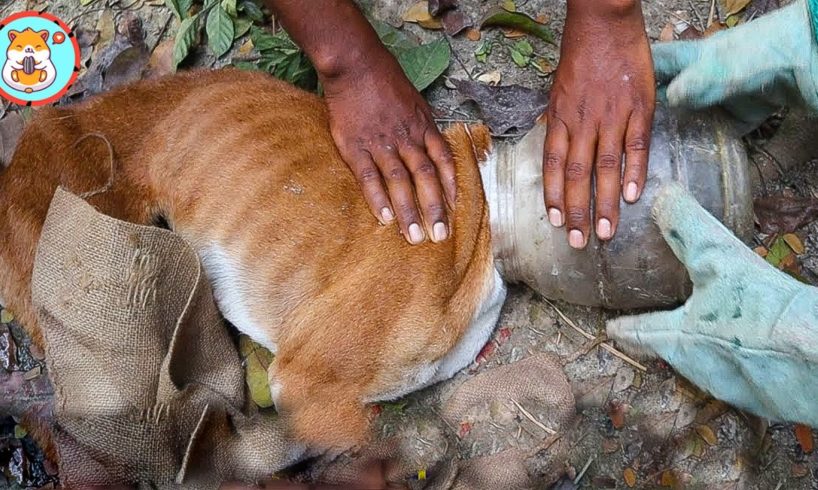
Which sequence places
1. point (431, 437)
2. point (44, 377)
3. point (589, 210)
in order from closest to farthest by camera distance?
point (589, 210), point (431, 437), point (44, 377)

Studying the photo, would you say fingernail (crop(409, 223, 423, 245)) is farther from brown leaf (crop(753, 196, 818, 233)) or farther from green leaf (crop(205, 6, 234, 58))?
green leaf (crop(205, 6, 234, 58))

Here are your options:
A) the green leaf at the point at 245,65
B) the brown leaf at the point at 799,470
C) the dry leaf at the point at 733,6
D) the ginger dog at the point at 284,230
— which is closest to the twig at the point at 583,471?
the ginger dog at the point at 284,230

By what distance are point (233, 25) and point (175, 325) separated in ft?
4.45

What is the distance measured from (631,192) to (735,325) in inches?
17.6

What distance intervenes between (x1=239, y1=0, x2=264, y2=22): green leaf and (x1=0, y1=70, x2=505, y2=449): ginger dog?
1.89 feet

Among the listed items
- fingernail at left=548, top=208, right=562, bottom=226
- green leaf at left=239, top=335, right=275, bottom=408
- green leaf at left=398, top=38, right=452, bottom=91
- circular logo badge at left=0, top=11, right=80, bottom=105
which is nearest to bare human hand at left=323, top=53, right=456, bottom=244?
fingernail at left=548, top=208, right=562, bottom=226

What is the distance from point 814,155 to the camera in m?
2.37

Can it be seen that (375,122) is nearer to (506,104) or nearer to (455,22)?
(506,104)

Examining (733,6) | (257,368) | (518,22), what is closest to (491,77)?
(518,22)

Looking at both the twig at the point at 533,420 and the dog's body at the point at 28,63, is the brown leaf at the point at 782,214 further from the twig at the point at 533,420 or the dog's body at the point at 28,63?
the dog's body at the point at 28,63

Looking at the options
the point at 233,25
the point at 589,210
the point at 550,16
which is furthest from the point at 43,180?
the point at 550,16

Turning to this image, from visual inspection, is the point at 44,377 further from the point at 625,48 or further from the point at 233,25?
the point at 625,48

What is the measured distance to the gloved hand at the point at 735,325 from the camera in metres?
1.49

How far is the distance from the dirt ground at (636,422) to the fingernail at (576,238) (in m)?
0.60
